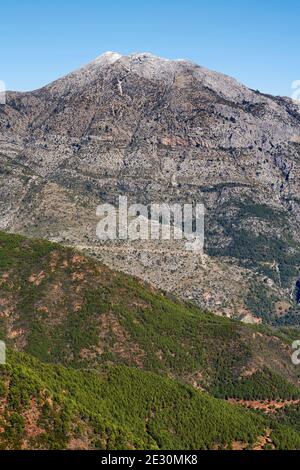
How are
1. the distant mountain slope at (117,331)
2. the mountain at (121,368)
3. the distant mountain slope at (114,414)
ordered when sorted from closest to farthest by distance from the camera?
the distant mountain slope at (114,414), the mountain at (121,368), the distant mountain slope at (117,331)

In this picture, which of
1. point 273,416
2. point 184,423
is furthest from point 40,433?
point 273,416

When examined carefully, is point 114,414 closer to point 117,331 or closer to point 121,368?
point 121,368

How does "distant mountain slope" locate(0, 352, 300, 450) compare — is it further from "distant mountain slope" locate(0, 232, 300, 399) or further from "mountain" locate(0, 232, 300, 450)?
"distant mountain slope" locate(0, 232, 300, 399)

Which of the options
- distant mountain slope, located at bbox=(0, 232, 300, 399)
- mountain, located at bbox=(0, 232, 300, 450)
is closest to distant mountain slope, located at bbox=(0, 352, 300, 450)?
mountain, located at bbox=(0, 232, 300, 450)

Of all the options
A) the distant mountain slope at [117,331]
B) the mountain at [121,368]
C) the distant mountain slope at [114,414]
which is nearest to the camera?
the distant mountain slope at [114,414]

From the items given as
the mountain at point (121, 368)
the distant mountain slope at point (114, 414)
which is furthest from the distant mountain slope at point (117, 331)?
the distant mountain slope at point (114, 414)

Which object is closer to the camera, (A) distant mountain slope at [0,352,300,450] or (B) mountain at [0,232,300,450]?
(A) distant mountain slope at [0,352,300,450]

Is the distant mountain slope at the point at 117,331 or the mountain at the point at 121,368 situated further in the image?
the distant mountain slope at the point at 117,331

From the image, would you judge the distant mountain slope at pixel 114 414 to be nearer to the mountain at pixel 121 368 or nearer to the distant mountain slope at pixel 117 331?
the mountain at pixel 121 368
